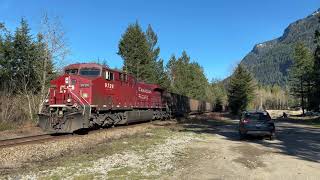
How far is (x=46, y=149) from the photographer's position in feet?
52.1

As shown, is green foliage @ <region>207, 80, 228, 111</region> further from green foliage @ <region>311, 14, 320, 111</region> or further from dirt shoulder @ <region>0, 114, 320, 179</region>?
dirt shoulder @ <region>0, 114, 320, 179</region>

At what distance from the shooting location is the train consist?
21203 millimetres

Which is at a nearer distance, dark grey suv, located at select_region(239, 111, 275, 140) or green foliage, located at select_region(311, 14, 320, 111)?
dark grey suv, located at select_region(239, 111, 275, 140)

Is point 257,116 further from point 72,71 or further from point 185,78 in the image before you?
point 185,78

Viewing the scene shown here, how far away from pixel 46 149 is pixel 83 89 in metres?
6.83

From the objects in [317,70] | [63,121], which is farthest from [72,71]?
[317,70]

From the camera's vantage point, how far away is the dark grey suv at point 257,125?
74.1 feet

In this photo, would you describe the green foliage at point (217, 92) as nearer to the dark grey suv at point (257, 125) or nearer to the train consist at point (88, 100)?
the train consist at point (88, 100)

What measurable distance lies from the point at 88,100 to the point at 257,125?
31.8 ft

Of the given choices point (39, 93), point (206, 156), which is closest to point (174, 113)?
point (39, 93)

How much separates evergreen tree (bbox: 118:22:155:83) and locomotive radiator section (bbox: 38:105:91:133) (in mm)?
46742

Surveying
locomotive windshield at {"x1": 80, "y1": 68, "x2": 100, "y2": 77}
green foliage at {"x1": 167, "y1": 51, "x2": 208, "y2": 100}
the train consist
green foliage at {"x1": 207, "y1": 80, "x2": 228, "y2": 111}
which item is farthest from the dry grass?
green foliage at {"x1": 207, "y1": 80, "x2": 228, "y2": 111}

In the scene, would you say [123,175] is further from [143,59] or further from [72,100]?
[143,59]

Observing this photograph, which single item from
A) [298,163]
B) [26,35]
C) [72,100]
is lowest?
[298,163]
